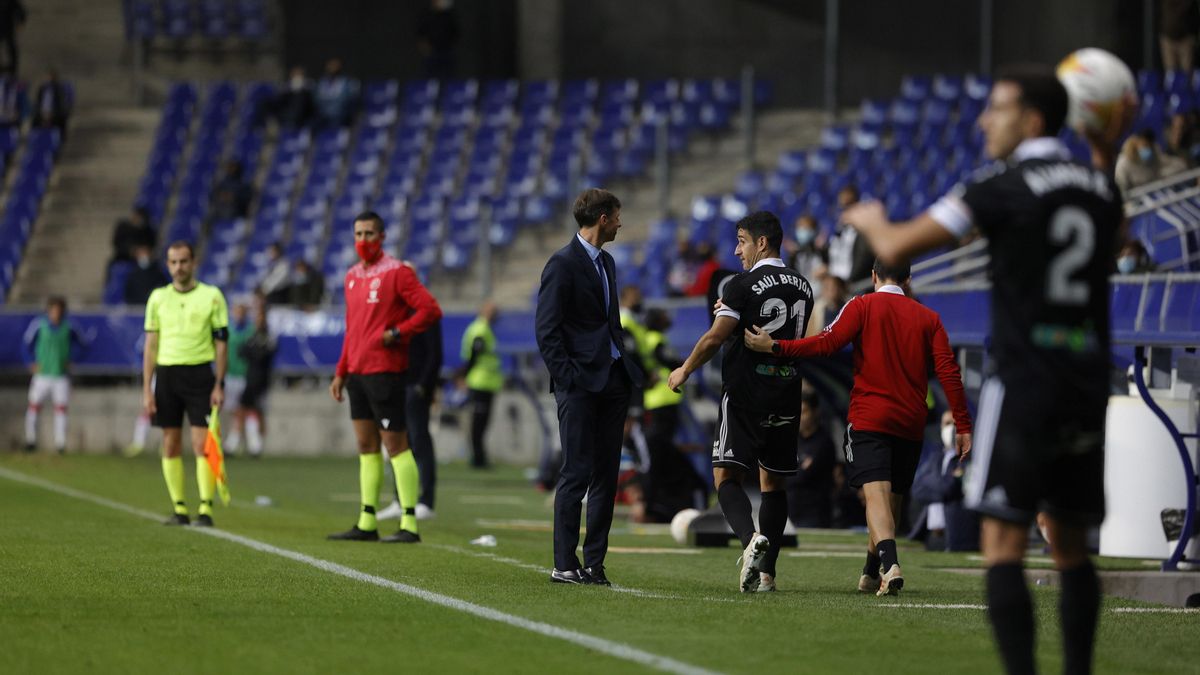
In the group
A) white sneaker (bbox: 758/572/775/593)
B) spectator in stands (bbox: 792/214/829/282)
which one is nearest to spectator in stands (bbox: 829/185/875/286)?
spectator in stands (bbox: 792/214/829/282)

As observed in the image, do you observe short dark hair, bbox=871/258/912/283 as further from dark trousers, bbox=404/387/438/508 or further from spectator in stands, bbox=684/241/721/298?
spectator in stands, bbox=684/241/721/298

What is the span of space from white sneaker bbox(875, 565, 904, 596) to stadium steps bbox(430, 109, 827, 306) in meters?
18.6

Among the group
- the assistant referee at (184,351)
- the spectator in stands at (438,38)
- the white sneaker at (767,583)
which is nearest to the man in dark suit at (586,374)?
the white sneaker at (767,583)

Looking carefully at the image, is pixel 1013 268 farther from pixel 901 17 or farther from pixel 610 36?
pixel 610 36

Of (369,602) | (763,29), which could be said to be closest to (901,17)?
(763,29)

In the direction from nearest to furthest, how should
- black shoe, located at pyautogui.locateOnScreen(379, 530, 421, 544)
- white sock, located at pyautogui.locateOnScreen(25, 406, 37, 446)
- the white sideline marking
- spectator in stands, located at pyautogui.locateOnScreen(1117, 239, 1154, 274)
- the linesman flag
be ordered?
the white sideline marking → black shoe, located at pyautogui.locateOnScreen(379, 530, 421, 544) → the linesman flag → spectator in stands, located at pyautogui.locateOnScreen(1117, 239, 1154, 274) → white sock, located at pyautogui.locateOnScreen(25, 406, 37, 446)

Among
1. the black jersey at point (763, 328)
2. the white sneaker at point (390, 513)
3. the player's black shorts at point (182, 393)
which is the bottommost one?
the white sneaker at point (390, 513)

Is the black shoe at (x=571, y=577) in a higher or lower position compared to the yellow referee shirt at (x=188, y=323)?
lower

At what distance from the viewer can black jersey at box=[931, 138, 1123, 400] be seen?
616 cm

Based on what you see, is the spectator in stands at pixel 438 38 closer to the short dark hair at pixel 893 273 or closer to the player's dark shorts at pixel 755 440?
the short dark hair at pixel 893 273

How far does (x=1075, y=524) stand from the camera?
634 cm

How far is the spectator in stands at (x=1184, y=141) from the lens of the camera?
826 inches

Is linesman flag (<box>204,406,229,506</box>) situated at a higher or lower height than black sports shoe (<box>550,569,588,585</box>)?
higher

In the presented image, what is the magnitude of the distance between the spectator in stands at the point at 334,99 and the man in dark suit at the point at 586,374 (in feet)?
78.4
